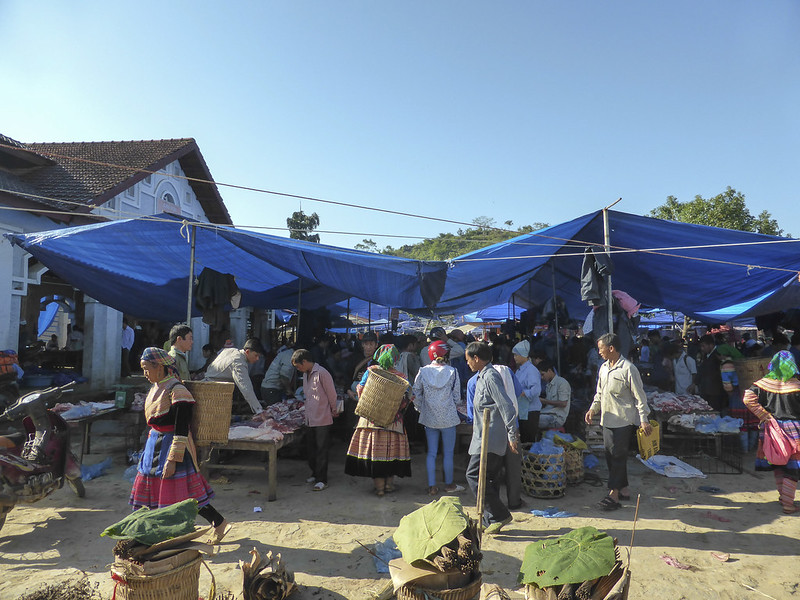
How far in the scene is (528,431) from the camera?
5809mm

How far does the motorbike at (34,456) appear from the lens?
404 cm

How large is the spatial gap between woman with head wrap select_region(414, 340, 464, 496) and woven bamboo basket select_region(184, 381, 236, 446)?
2.18m

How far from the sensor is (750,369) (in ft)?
22.1

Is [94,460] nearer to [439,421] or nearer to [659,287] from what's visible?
[439,421]

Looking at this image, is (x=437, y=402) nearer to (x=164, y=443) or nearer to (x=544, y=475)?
(x=544, y=475)

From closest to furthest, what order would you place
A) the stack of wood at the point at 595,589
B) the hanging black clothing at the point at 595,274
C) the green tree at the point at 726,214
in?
the stack of wood at the point at 595,589
the hanging black clothing at the point at 595,274
the green tree at the point at 726,214

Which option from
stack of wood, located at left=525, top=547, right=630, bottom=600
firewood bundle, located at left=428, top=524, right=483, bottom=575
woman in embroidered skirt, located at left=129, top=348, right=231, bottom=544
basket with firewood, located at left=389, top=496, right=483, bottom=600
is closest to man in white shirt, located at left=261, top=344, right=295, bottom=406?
woman in embroidered skirt, located at left=129, top=348, right=231, bottom=544

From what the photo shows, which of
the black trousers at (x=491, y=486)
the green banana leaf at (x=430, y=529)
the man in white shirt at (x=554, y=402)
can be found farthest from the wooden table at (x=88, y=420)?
the man in white shirt at (x=554, y=402)

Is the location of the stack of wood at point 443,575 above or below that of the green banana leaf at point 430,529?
below

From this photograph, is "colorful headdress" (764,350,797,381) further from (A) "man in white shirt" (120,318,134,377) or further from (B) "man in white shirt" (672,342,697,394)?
(A) "man in white shirt" (120,318,134,377)

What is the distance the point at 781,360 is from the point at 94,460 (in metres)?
8.39

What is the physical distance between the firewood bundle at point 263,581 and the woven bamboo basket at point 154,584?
44 centimetres

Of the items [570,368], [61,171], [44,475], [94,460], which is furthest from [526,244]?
[61,171]

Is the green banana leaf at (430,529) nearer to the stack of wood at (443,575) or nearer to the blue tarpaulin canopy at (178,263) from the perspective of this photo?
the stack of wood at (443,575)
